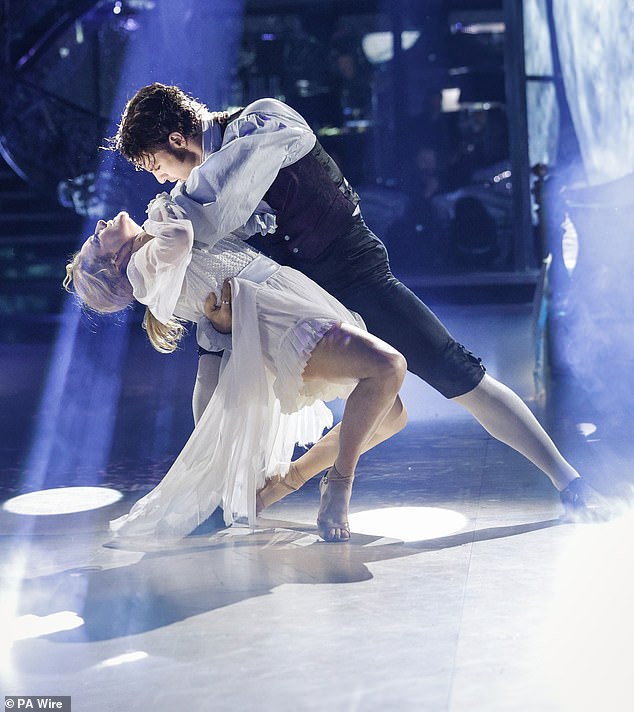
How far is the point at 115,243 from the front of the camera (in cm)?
271

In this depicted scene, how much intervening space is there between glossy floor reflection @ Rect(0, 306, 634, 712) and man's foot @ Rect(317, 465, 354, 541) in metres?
0.04

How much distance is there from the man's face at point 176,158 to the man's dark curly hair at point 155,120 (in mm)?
12

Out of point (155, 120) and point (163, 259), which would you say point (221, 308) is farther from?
point (155, 120)

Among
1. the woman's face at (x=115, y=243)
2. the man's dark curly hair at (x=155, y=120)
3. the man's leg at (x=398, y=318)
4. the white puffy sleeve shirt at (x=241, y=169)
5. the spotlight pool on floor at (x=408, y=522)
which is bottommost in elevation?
the spotlight pool on floor at (x=408, y=522)

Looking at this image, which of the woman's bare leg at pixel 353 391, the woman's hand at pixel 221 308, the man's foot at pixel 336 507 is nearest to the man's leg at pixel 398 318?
the woman's bare leg at pixel 353 391

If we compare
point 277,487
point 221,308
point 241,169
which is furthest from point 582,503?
point 241,169

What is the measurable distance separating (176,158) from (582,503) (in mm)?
1328

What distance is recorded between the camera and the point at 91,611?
227cm

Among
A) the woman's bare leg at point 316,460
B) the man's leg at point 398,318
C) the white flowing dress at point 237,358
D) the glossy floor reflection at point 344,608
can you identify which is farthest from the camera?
the woman's bare leg at point 316,460

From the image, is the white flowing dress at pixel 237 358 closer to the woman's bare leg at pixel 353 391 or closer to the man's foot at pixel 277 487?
the woman's bare leg at pixel 353 391

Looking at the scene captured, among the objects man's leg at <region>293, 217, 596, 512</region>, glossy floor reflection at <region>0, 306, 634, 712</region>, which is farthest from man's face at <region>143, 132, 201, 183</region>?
glossy floor reflection at <region>0, 306, 634, 712</region>

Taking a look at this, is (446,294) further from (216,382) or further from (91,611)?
(91,611)

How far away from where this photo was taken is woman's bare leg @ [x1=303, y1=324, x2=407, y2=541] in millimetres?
2629

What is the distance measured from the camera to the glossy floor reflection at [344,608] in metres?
1.81
